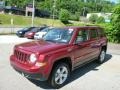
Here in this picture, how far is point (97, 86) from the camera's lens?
6.84 meters

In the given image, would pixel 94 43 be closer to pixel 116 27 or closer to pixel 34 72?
pixel 34 72

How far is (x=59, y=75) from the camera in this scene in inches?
258

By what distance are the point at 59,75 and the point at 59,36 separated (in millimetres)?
1418

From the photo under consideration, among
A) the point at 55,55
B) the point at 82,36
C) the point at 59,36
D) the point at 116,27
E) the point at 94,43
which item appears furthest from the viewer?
the point at 116,27

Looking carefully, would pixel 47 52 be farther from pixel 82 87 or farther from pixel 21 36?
pixel 21 36

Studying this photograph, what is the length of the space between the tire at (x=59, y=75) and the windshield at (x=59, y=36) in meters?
0.85

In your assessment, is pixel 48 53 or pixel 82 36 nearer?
pixel 48 53

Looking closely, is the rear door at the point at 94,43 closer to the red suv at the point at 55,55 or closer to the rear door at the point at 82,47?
the red suv at the point at 55,55

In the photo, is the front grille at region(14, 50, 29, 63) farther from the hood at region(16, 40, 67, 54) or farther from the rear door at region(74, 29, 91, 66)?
the rear door at region(74, 29, 91, 66)

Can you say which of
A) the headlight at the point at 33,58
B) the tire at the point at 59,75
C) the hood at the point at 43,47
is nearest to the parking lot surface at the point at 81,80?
the tire at the point at 59,75

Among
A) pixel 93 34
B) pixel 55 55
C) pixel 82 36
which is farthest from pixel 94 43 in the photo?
pixel 55 55

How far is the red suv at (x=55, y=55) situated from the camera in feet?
19.5

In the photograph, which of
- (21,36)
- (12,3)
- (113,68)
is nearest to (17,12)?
(12,3)

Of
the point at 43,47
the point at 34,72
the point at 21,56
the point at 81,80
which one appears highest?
the point at 43,47
